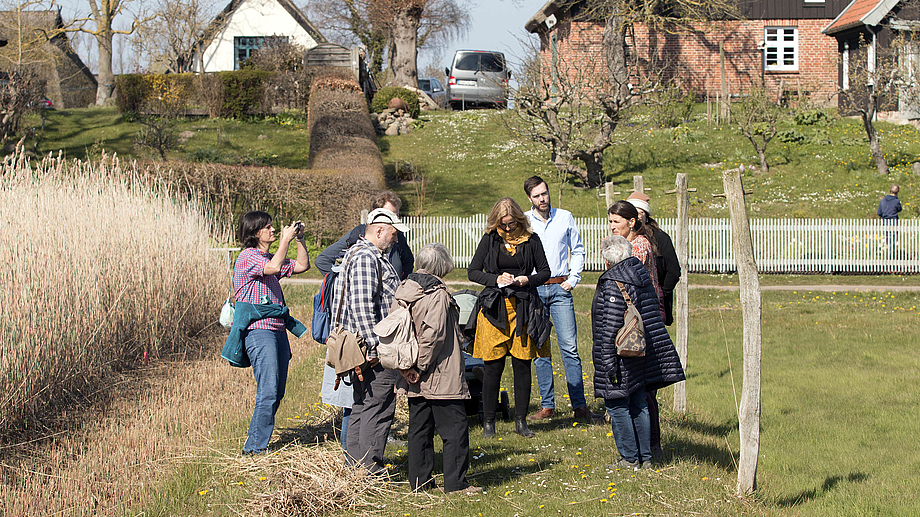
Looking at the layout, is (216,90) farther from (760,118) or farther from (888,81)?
(888,81)

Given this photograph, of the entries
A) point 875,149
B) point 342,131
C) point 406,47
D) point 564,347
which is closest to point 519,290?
point 564,347

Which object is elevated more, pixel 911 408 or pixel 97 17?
pixel 97 17

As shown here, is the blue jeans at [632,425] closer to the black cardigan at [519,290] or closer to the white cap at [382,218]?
the black cardigan at [519,290]

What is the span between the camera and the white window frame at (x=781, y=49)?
33.7 metres

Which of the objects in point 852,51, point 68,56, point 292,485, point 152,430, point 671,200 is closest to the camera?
point 292,485

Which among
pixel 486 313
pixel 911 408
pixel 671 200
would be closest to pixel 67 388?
pixel 486 313

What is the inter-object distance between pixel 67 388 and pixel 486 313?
3957 mm

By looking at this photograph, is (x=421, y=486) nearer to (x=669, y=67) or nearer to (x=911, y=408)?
(x=911, y=408)

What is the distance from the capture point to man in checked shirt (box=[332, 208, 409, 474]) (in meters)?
4.91

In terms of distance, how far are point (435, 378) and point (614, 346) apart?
1.11m

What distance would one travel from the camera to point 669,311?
19.5 feet

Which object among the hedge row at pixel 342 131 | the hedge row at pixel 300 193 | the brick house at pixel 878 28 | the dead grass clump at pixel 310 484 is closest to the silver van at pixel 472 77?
the hedge row at pixel 342 131

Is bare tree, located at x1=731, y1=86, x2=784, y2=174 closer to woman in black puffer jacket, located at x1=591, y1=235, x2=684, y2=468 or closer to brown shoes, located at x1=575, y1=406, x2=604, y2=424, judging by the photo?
brown shoes, located at x1=575, y1=406, x2=604, y2=424

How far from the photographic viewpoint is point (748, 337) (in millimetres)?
4781
